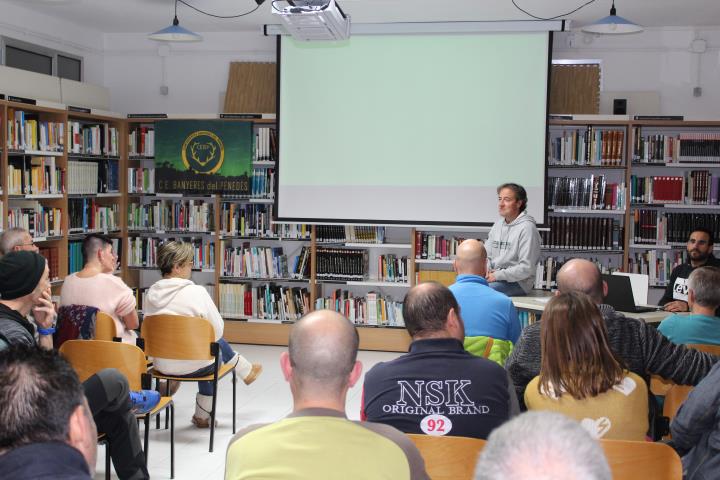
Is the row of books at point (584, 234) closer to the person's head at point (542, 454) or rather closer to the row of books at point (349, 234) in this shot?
the row of books at point (349, 234)

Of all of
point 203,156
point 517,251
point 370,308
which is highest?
point 203,156

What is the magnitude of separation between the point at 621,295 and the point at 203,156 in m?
4.71

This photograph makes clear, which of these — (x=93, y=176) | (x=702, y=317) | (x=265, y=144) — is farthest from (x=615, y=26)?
(x=93, y=176)

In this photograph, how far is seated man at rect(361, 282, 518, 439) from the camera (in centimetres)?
249

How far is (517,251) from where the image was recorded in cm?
593

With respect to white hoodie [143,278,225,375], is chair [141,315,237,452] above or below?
below

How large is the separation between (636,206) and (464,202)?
5.50ft

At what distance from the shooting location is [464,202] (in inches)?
295

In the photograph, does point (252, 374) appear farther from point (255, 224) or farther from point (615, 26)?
point (615, 26)

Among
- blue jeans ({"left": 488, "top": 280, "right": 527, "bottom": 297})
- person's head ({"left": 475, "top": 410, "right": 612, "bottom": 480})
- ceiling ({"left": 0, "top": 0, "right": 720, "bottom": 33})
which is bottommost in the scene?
blue jeans ({"left": 488, "top": 280, "right": 527, "bottom": 297})

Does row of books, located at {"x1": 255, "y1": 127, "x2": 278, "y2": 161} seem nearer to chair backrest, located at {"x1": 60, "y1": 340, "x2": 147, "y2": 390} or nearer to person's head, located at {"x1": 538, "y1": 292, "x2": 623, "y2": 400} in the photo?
chair backrest, located at {"x1": 60, "y1": 340, "x2": 147, "y2": 390}

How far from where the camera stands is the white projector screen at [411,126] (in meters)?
7.32

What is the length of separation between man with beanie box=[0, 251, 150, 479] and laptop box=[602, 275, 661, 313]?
306 cm

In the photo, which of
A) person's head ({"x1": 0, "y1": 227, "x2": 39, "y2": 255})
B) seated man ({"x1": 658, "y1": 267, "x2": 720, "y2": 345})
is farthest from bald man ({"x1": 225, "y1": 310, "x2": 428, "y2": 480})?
person's head ({"x1": 0, "y1": 227, "x2": 39, "y2": 255})
